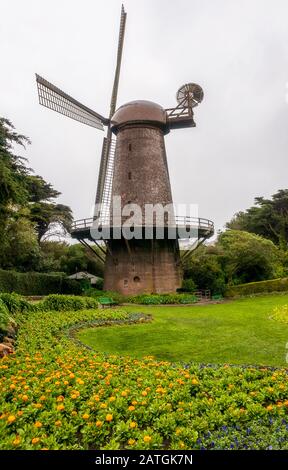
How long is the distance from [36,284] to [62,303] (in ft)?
31.5

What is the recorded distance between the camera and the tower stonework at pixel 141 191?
808 inches

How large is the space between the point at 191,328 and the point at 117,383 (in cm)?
610

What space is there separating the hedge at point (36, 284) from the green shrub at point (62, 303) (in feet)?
19.6

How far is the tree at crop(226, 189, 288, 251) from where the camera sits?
116ft

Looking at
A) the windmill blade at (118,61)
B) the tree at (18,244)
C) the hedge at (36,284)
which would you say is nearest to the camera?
the hedge at (36,284)

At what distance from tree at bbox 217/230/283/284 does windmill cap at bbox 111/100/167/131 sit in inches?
402

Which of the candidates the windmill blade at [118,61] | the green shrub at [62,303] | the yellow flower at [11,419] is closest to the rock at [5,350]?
the yellow flower at [11,419]

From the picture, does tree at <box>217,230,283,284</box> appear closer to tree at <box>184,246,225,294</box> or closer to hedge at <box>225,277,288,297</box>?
tree at <box>184,246,225,294</box>

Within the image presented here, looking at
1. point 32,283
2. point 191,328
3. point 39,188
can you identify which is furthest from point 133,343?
point 39,188

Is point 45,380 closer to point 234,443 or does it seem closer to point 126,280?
point 234,443

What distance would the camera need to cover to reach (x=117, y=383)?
14.8ft

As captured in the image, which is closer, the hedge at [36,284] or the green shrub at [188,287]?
the hedge at [36,284]

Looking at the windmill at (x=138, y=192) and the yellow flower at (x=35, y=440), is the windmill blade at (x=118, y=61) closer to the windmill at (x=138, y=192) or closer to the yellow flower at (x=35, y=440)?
the windmill at (x=138, y=192)

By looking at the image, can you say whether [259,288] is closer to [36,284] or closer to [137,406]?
[36,284]
